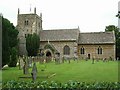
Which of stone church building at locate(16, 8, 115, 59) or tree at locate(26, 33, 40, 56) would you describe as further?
stone church building at locate(16, 8, 115, 59)

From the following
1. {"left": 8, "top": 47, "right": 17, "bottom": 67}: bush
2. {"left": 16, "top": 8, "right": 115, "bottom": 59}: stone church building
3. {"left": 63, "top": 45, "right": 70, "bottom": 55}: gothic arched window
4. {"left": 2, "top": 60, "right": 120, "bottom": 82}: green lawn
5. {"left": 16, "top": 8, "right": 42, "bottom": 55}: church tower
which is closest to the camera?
{"left": 2, "top": 60, "right": 120, "bottom": 82}: green lawn

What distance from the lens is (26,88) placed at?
935 cm

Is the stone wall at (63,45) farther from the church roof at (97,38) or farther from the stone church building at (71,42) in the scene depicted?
the church roof at (97,38)

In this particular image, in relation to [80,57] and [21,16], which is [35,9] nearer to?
[21,16]

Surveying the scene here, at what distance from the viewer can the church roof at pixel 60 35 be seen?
57.2m

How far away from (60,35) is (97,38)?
8196 millimetres

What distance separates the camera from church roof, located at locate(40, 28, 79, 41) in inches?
Result: 2252

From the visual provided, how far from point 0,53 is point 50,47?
3075cm

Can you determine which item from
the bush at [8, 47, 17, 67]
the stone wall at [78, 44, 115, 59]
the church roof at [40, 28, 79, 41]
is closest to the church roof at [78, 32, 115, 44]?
the stone wall at [78, 44, 115, 59]

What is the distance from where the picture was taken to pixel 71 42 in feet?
186

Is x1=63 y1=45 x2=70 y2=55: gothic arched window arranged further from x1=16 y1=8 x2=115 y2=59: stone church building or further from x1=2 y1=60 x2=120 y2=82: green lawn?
x1=2 y1=60 x2=120 y2=82: green lawn

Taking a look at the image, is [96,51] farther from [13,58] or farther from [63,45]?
[13,58]

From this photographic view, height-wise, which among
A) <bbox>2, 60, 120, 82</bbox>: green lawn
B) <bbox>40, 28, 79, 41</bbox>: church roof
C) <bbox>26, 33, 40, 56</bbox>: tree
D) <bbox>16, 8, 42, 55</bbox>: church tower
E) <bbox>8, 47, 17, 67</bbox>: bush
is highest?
<bbox>16, 8, 42, 55</bbox>: church tower

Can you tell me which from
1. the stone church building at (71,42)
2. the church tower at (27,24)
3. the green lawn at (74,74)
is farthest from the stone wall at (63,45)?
the green lawn at (74,74)
